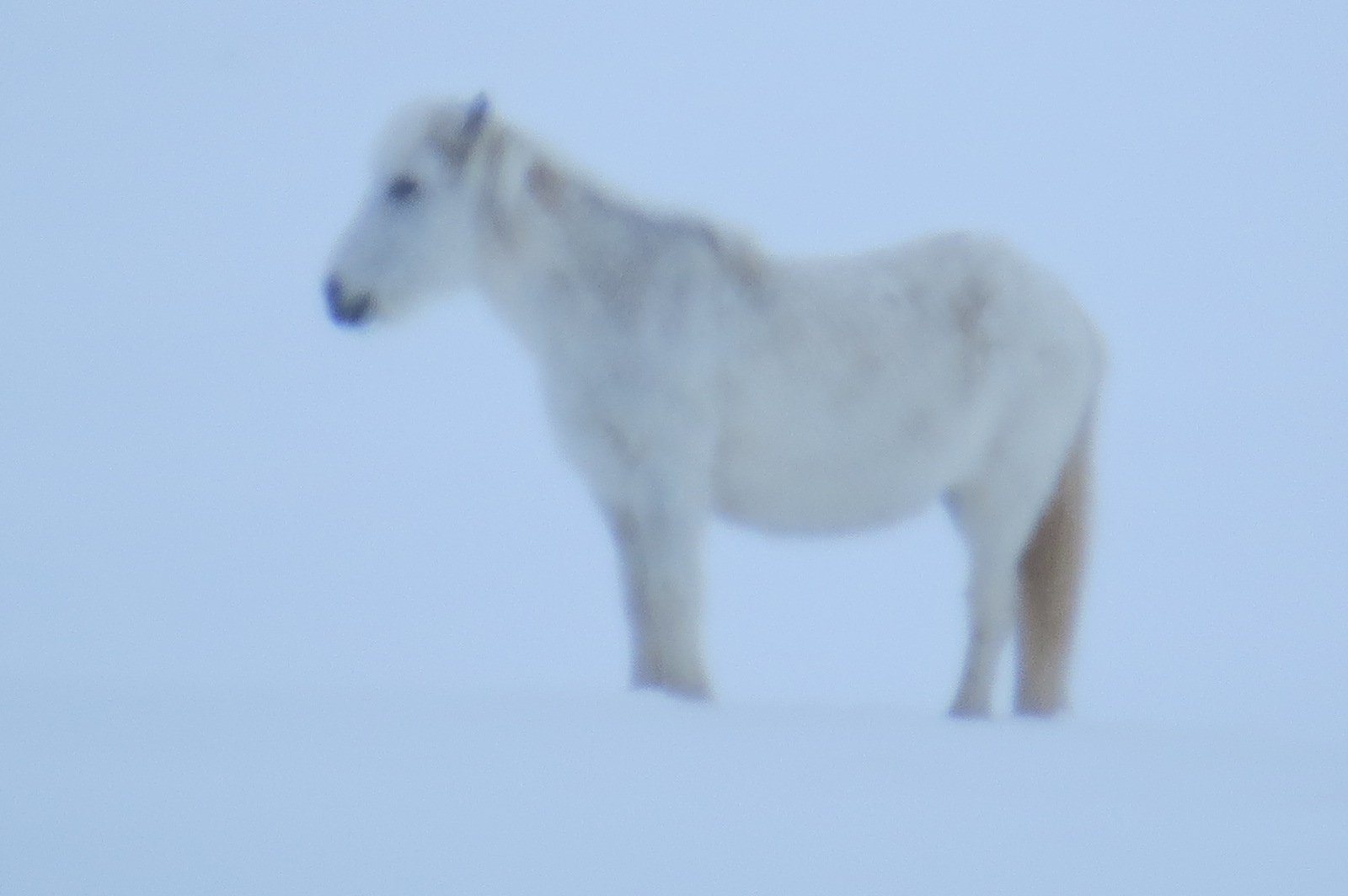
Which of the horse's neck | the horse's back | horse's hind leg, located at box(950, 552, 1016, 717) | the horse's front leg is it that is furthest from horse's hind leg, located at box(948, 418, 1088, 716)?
the horse's neck

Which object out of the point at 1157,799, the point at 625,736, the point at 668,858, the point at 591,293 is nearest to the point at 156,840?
the point at 668,858

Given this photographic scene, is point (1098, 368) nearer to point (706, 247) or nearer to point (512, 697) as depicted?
point (706, 247)

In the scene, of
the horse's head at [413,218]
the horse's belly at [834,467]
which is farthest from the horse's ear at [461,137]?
the horse's belly at [834,467]

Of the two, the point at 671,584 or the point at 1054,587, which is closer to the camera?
the point at 671,584

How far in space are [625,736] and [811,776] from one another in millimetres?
530

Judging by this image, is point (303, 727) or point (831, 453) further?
point (831, 453)

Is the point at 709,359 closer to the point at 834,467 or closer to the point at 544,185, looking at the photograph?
the point at 834,467

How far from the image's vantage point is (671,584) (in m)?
5.90

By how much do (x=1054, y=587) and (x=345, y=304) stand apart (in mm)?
3063

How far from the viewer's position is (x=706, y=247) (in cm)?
622

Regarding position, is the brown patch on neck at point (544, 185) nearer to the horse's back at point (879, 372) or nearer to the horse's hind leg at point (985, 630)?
the horse's back at point (879, 372)

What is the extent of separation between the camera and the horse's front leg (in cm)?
585

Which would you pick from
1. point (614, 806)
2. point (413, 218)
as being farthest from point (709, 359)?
point (614, 806)

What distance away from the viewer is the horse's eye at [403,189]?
604cm
